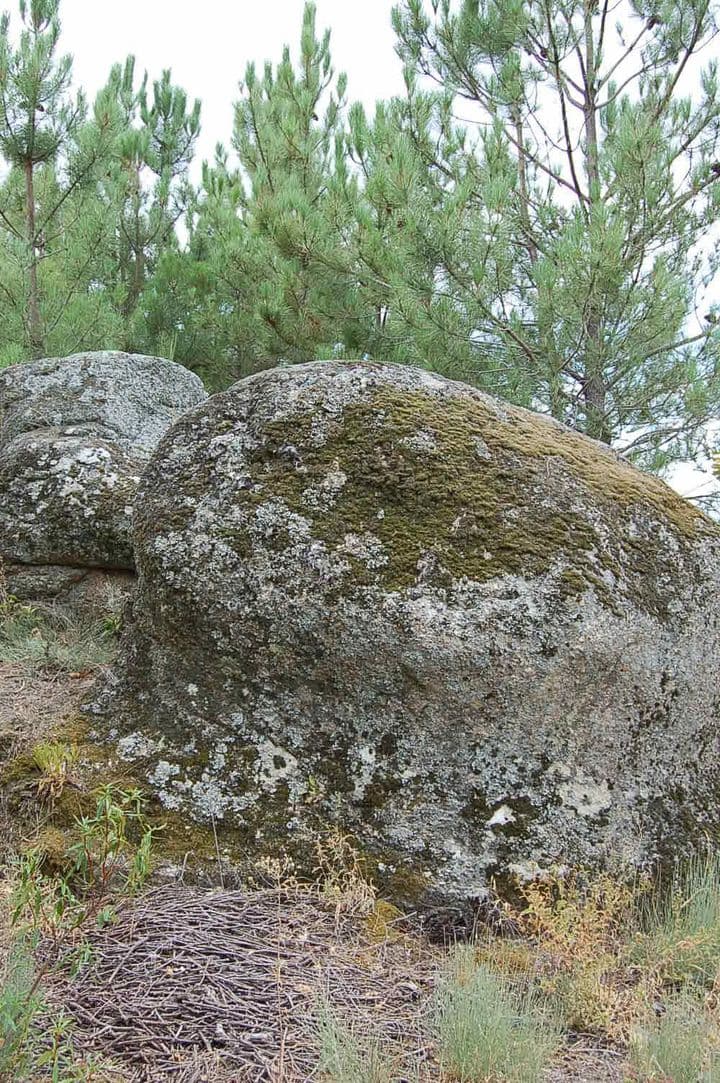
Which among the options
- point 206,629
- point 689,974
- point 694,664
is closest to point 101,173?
point 206,629

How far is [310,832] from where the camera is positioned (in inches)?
115

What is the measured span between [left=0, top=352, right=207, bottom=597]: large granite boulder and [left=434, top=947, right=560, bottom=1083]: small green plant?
3100 millimetres

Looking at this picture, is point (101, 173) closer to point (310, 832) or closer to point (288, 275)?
point (288, 275)

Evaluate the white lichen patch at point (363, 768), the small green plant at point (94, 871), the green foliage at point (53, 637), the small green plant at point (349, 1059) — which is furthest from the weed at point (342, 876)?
the green foliage at point (53, 637)

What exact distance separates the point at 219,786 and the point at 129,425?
3.16 metres

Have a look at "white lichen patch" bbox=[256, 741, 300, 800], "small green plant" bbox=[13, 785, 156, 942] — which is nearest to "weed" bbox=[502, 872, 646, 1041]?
"white lichen patch" bbox=[256, 741, 300, 800]

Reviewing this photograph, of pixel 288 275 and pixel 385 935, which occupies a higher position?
pixel 288 275

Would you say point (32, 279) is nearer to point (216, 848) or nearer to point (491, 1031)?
point (216, 848)

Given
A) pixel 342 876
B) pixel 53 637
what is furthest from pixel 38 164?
pixel 342 876

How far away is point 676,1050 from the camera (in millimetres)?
2113

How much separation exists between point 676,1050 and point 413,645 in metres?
1.29

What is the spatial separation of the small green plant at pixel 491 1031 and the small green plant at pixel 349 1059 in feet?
0.52

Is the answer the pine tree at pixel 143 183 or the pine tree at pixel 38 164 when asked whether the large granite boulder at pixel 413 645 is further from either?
the pine tree at pixel 143 183

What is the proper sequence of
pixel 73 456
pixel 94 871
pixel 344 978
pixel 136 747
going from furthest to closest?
1. pixel 73 456
2. pixel 136 747
3. pixel 94 871
4. pixel 344 978
